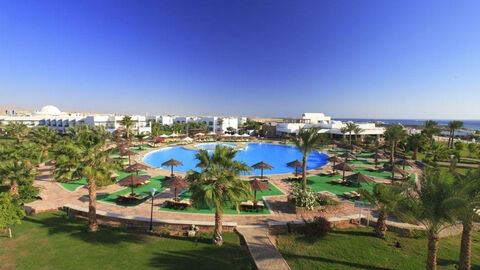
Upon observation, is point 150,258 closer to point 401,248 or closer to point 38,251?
point 38,251

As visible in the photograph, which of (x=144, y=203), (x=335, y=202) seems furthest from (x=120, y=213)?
(x=335, y=202)

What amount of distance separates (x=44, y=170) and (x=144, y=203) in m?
16.7

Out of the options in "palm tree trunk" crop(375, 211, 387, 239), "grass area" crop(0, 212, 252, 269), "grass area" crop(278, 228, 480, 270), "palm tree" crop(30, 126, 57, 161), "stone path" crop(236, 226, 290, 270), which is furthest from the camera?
"palm tree" crop(30, 126, 57, 161)

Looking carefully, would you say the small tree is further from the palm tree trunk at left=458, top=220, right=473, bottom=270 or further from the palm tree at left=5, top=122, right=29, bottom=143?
the palm tree at left=5, top=122, right=29, bottom=143

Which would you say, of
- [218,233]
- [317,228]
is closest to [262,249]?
[218,233]

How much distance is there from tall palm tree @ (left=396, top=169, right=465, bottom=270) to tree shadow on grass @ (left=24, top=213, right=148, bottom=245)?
11.4m

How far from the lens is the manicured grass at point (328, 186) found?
18.8m

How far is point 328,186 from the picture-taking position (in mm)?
20031

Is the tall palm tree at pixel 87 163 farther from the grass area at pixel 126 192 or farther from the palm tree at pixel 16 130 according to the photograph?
the palm tree at pixel 16 130

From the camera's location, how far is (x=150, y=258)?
30.0 feet

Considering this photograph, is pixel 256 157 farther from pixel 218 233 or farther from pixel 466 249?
pixel 466 249

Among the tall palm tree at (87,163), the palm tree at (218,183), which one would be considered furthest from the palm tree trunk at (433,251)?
the tall palm tree at (87,163)

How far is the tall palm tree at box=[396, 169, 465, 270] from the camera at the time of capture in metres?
6.85

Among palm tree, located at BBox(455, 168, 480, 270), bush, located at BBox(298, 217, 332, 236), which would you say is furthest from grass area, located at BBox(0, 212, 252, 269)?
palm tree, located at BBox(455, 168, 480, 270)
